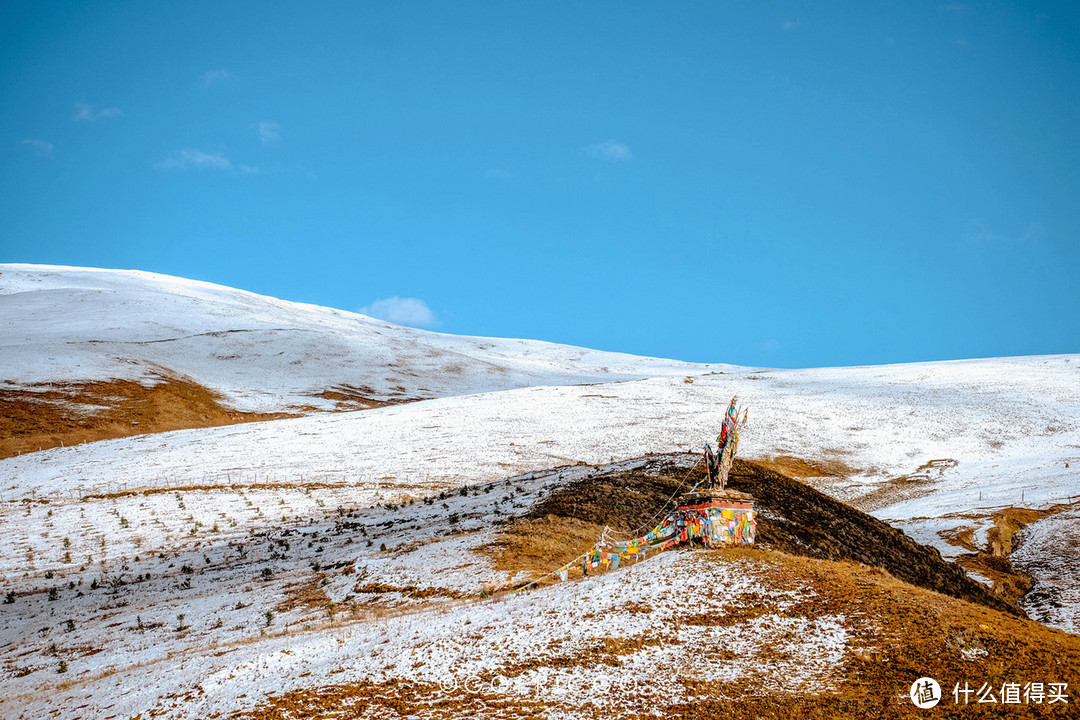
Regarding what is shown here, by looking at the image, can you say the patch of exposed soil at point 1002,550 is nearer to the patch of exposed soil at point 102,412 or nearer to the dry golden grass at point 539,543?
the dry golden grass at point 539,543

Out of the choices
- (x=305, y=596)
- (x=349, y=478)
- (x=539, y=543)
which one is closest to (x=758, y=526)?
(x=539, y=543)

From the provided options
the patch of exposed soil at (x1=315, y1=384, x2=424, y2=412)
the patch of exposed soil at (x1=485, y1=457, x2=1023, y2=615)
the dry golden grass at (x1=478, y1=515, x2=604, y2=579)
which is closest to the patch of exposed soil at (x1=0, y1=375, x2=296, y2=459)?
the patch of exposed soil at (x1=315, y1=384, x2=424, y2=412)

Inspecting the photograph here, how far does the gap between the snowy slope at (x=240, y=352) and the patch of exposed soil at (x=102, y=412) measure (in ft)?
6.89

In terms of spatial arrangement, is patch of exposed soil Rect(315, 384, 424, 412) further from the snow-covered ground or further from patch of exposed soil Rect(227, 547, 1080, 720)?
patch of exposed soil Rect(227, 547, 1080, 720)

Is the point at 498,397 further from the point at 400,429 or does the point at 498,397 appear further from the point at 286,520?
the point at 286,520

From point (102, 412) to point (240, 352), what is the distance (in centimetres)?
3019

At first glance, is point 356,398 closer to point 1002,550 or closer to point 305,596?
point 1002,550

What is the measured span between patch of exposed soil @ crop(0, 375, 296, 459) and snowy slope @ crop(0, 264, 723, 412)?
2.10 m

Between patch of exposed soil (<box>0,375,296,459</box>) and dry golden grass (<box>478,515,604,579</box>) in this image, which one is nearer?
dry golden grass (<box>478,515,604,579</box>)

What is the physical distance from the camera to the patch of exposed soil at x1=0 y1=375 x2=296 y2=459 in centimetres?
5159

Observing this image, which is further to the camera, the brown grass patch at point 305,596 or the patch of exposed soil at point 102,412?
the patch of exposed soil at point 102,412

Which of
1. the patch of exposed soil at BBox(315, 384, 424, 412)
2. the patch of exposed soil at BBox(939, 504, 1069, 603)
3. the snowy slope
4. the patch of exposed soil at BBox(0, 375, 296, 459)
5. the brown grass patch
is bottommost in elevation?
the brown grass patch

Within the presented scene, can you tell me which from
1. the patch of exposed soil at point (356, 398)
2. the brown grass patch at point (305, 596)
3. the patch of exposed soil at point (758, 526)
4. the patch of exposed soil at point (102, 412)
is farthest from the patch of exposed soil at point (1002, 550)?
the patch of exposed soil at point (356, 398)

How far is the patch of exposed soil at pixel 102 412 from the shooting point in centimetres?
5159
